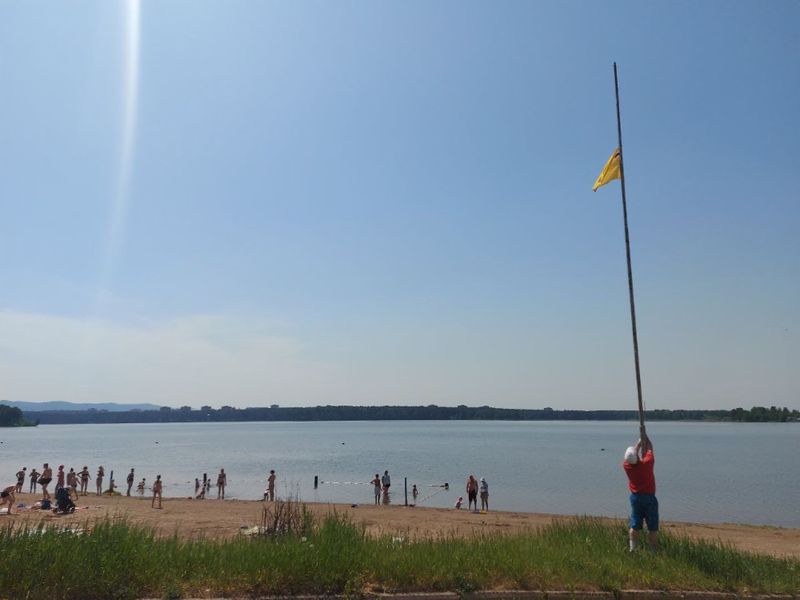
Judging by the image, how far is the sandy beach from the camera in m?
17.5

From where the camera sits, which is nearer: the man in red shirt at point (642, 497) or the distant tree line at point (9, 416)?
the man in red shirt at point (642, 497)

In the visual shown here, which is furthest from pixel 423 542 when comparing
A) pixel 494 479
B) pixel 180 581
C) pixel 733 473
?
pixel 733 473

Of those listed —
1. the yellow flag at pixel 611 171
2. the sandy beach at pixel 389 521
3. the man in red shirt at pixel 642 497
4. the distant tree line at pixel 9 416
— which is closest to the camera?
the man in red shirt at pixel 642 497

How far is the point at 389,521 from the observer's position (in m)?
21.0

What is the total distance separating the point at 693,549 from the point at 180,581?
7.37m

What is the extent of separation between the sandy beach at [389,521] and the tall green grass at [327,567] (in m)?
8.22

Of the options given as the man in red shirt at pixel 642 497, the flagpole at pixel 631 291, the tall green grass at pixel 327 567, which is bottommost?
the tall green grass at pixel 327 567

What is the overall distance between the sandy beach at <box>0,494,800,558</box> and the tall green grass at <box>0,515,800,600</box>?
8.22 meters

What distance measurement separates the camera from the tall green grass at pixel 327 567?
260 inches

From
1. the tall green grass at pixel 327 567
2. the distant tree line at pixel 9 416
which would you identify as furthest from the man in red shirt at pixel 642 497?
the distant tree line at pixel 9 416

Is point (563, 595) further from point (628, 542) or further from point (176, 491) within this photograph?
point (176, 491)

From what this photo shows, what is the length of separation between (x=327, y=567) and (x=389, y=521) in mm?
14559

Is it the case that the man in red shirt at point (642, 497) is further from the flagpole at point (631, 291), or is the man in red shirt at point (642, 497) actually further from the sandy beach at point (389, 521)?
the sandy beach at point (389, 521)

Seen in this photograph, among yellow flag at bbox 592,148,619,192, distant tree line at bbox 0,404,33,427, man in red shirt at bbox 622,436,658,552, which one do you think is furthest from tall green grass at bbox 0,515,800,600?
distant tree line at bbox 0,404,33,427
